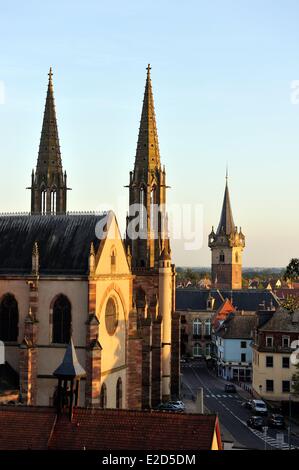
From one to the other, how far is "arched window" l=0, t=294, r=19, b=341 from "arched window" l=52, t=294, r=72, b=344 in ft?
9.95

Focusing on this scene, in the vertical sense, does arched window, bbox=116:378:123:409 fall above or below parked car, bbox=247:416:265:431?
above

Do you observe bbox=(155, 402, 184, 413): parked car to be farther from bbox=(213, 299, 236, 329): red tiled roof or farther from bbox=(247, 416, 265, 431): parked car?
bbox=(213, 299, 236, 329): red tiled roof

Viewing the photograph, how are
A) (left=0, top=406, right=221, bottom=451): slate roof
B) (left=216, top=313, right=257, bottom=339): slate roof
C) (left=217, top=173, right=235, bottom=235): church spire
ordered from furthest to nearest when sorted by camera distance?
(left=217, top=173, right=235, bottom=235): church spire < (left=216, top=313, right=257, bottom=339): slate roof < (left=0, top=406, right=221, bottom=451): slate roof

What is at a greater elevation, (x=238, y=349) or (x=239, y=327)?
(x=239, y=327)

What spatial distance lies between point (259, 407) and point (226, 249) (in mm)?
98670

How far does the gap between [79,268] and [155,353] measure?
17.3m

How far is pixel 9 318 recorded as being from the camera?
52594 mm

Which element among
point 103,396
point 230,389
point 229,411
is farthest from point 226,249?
point 103,396

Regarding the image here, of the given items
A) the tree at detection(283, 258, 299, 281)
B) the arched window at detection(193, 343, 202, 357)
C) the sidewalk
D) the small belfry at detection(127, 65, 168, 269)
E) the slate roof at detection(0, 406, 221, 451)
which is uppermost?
the small belfry at detection(127, 65, 168, 269)

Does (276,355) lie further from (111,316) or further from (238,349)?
(111,316)

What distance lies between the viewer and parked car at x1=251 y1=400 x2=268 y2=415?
73706 millimetres

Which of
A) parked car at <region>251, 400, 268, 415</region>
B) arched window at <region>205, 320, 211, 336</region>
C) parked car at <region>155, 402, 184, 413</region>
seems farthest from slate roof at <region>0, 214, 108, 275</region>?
arched window at <region>205, 320, 211, 336</region>
